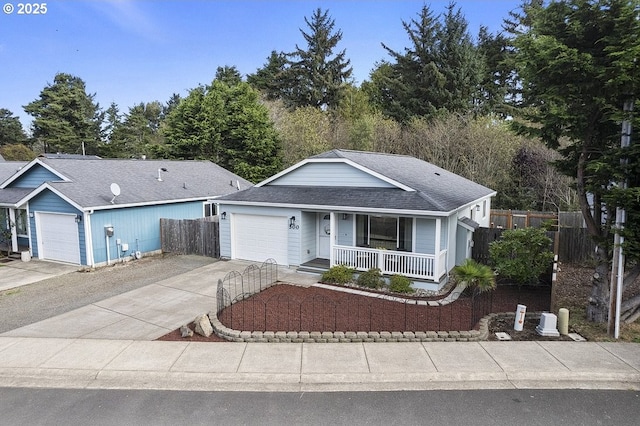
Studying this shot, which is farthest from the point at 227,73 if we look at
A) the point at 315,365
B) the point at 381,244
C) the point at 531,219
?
the point at 315,365

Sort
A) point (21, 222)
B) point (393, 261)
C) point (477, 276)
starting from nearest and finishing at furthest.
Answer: point (477, 276), point (393, 261), point (21, 222)

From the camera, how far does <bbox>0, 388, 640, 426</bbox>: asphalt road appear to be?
521 cm

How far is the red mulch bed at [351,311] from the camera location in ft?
27.8

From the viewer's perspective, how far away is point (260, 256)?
14711 millimetres

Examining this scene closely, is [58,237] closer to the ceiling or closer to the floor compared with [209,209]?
closer to the floor

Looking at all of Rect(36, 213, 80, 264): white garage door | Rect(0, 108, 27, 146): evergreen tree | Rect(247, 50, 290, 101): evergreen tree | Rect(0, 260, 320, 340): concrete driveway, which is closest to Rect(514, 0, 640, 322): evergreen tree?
Rect(0, 260, 320, 340): concrete driveway

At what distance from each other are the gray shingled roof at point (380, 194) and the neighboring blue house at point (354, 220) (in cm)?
3

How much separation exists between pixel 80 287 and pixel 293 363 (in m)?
8.73

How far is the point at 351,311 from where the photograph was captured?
373 inches

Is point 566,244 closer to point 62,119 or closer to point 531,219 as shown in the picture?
point 531,219

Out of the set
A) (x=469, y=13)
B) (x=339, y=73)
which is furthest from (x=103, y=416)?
(x=339, y=73)

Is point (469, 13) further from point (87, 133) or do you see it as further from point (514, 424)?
point (87, 133)

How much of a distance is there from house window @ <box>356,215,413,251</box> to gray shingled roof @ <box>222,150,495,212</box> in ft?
2.59

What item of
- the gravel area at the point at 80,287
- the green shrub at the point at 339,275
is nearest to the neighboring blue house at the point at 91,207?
the gravel area at the point at 80,287
